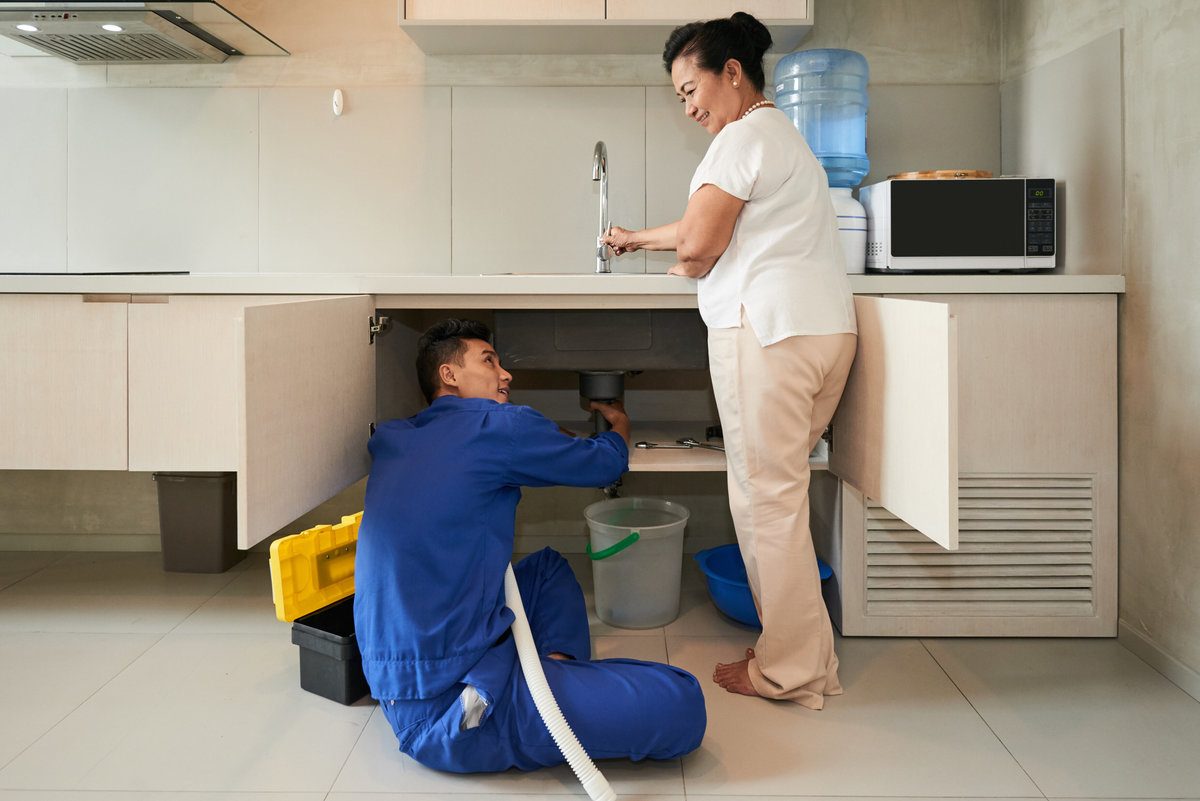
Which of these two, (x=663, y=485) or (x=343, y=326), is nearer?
(x=343, y=326)

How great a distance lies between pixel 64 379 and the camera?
7.08 ft

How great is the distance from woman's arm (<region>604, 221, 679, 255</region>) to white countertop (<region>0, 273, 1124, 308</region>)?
0.07 m

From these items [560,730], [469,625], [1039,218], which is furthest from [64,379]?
[1039,218]

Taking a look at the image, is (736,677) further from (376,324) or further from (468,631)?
(376,324)

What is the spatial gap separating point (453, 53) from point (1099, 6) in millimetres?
1718

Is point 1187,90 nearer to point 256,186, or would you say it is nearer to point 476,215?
point 476,215

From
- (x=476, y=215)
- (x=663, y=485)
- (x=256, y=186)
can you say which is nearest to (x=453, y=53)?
(x=476, y=215)

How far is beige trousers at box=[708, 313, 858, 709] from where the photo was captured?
5.76ft

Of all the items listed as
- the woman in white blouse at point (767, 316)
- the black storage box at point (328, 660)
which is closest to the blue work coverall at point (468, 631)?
the black storage box at point (328, 660)

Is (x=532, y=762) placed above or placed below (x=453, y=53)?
below

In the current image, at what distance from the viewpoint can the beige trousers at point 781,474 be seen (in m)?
1.76

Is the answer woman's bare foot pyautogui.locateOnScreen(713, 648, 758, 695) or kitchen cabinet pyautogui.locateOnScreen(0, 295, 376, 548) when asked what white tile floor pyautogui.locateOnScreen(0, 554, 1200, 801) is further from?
kitchen cabinet pyautogui.locateOnScreen(0, 295, 376, 548)

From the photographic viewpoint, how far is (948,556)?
2.15 meters

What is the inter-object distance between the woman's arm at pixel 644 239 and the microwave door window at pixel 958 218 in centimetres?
60
